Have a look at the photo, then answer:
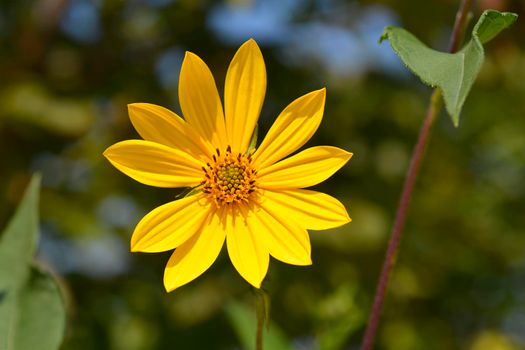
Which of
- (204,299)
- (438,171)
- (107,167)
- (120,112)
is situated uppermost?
(120,112)

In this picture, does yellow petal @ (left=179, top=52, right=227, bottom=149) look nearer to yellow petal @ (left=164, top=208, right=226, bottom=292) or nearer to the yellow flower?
the yellow flower

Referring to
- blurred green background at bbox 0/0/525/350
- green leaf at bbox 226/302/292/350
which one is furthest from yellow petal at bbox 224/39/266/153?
blurred green background at bbox 0/0/525/350

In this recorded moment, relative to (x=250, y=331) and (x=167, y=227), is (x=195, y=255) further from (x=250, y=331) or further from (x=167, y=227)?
(x=250, y=331)

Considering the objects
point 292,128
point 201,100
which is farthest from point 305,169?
point 201,100

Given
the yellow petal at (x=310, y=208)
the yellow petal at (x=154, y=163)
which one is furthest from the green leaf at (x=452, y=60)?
the yellow petal at (x=154, y=163)

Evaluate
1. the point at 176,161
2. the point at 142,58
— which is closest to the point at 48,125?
the point at 142,58

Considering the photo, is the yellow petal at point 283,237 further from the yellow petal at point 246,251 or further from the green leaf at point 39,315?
the green leaf at point 39,315

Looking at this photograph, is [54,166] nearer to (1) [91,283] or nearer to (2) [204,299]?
(1) [91,283]
